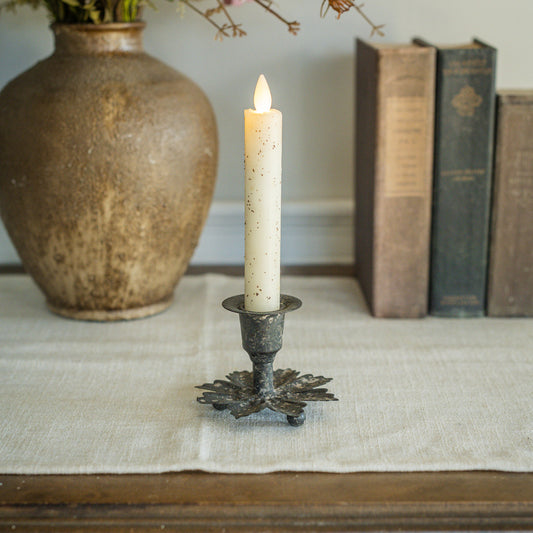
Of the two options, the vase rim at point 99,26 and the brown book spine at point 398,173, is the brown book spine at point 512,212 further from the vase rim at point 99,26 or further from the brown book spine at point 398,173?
the vase rim at point 99,26

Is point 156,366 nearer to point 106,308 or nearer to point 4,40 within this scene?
point 106,308

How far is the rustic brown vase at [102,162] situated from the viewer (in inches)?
32.9

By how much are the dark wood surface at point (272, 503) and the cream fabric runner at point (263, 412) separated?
18 mm

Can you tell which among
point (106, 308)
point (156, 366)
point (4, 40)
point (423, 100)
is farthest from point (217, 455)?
point (4, 40)

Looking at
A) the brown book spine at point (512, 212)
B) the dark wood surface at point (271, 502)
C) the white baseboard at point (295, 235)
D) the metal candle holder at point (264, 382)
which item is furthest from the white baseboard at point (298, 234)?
the dark wood surface at point (271, 502)

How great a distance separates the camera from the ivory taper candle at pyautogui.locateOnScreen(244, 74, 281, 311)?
0.60m

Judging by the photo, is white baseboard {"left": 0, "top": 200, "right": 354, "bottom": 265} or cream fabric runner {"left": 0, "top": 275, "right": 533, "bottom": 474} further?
white baseboard {"left": 0, "top": 200, "right": 354, "bottom": 265}

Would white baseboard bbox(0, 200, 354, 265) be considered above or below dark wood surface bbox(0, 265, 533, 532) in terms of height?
above

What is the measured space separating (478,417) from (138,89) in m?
0.49

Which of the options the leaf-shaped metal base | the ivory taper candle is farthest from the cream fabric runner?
the ivory taper candle

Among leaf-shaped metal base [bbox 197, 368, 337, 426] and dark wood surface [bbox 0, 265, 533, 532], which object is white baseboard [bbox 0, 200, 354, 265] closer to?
leaf-shaped metal base [bbox 197, 368, 337, 426]

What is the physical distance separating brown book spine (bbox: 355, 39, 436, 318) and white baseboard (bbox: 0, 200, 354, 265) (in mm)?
190

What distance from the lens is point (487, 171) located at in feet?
2.96

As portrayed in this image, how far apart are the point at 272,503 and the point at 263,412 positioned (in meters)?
0.15
